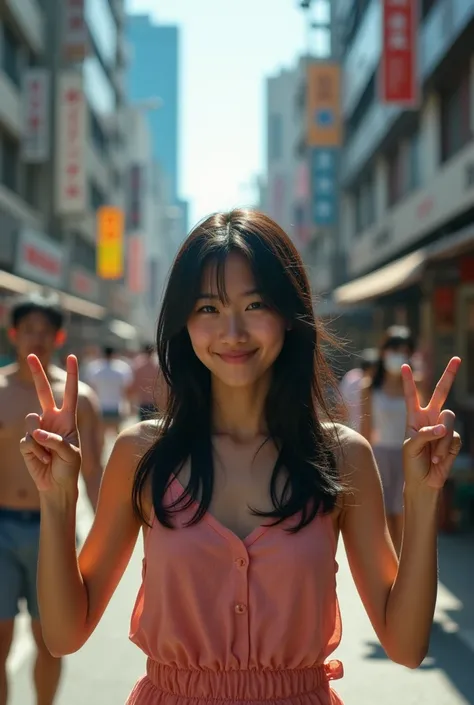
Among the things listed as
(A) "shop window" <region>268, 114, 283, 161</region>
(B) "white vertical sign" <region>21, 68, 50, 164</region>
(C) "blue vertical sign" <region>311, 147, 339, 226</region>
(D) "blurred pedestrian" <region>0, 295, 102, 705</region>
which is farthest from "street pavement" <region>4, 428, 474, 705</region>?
(A) "shop window" <region>268, 114, 283, 161</region>

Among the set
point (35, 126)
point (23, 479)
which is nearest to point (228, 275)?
point (23, 479)

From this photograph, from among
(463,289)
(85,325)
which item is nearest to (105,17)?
(85,325)

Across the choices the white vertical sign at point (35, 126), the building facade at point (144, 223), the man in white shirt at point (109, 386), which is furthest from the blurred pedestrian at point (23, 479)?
the building facade at point (144, 223)

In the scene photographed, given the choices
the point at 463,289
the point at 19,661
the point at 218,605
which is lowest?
the point at 19,661

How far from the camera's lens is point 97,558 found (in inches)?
86.4

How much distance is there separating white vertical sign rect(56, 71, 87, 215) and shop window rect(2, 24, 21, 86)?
2933 millimetres

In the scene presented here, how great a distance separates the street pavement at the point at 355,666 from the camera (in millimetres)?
4965

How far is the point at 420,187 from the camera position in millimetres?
20312

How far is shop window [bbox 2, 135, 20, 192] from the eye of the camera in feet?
85.9

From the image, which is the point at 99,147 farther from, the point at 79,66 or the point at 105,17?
the point at 79,66

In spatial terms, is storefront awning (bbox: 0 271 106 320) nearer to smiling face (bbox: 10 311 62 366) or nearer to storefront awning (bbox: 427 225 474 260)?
storefront awning (bbox: 427 225 474 260)

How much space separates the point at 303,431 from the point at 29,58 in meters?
28.6

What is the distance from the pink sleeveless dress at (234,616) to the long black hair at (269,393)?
0.21 ft

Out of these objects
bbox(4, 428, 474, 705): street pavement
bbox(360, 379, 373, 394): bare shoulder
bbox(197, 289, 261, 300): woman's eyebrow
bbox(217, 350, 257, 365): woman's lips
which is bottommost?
bbox(4, 428, 474, 705): street pavement
